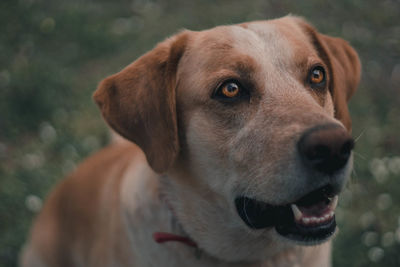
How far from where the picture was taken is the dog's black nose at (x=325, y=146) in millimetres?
2180

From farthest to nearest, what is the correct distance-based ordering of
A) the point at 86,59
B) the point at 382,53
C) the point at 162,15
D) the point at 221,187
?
the point at 162,15, the point at 86,59, the point at 382,53, the point at 221,187

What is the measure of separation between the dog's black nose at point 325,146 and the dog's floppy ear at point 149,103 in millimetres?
847

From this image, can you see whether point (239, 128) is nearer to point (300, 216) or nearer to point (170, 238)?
point (300, 216)

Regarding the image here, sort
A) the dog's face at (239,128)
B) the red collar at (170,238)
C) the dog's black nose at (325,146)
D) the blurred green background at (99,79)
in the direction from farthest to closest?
the blurred green background at (99,79)
the red collar at (170,238)
the dog's face at (239,128)
the dog's black nose at (325,146)

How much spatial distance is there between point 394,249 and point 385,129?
1785mm

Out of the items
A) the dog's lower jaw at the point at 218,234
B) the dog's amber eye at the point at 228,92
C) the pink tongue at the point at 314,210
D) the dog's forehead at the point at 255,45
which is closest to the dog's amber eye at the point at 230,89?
the dog's amber eye at the point at 228,92

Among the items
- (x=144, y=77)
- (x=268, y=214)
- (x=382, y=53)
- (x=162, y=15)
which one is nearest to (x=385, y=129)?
(x=382, y=53)

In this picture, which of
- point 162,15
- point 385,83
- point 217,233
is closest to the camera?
point 217,233

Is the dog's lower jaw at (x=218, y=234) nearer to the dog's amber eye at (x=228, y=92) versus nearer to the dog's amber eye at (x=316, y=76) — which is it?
the dog's amber eye at (x=228, y=92)

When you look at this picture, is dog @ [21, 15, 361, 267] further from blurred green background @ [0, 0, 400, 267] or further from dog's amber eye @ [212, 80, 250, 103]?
blurred green background @ [0, 0, 400, 267]

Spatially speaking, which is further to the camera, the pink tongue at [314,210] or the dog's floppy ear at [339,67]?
the dog's floppy ear at [339,67]

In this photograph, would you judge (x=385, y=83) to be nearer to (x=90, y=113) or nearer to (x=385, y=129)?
(x=385, y=129)

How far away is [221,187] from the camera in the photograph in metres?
2.69

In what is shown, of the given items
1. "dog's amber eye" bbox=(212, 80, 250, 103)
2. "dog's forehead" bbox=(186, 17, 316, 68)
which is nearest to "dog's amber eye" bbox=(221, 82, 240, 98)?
"dog's amber eye" bbox=(212, 80, 250, 103)
